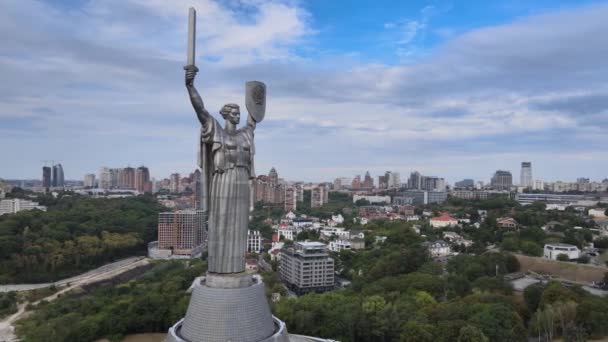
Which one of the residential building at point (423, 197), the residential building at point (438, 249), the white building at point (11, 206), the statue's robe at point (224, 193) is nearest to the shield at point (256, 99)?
the statue's robe at point (224, 193)

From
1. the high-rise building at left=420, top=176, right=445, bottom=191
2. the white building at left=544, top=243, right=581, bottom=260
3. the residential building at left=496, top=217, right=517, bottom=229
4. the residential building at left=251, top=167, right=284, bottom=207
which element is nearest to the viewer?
the white building at left=544, top=243, right=581, bottom=260

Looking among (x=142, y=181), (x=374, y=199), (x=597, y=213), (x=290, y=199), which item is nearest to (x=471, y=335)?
(x=597, y=213)

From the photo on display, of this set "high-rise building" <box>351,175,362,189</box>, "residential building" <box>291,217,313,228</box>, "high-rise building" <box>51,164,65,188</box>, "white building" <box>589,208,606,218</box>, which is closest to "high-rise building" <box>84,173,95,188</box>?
"high-rise building" <box>51,164,65,188</box>

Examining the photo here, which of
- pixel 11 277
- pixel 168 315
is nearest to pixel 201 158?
pixel 168 315

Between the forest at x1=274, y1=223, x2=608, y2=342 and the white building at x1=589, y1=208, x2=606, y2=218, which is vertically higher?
the white building at x1=589, y1=208, x2=606, y2=218

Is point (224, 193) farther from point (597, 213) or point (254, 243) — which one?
point (597, 213)

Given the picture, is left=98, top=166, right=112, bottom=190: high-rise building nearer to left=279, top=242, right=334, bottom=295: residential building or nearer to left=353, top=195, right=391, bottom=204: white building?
left=353, top=195, right=391, bottom=204: white building
